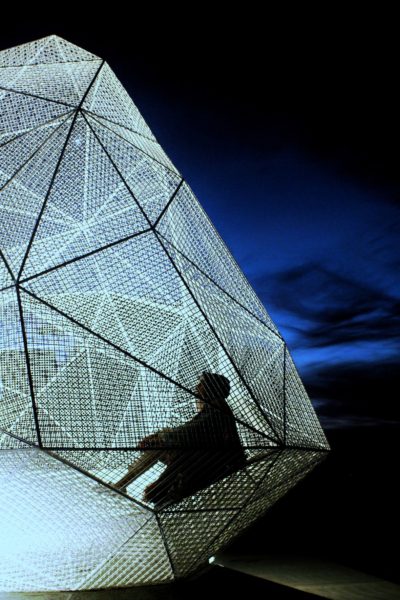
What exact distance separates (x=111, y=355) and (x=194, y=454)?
62.5 inches

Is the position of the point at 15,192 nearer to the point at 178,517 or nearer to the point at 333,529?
the point at 178,517

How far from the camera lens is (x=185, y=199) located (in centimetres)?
595

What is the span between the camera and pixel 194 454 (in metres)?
4.09

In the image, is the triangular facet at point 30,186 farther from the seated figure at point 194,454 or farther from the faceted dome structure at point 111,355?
the seated figure at point 194,454

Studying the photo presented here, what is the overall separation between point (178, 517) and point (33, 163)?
12.2 feet

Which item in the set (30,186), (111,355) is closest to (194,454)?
(111,355)

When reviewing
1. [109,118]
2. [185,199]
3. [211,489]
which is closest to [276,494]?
[211,489]

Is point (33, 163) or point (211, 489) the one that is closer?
point (211, 489)

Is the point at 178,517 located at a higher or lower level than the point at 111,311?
lower

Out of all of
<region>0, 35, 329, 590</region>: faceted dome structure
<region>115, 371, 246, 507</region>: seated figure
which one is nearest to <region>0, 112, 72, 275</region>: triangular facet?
<region>0, 35, 329, 590</region>: faceted dome structure

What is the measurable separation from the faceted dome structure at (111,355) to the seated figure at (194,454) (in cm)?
3

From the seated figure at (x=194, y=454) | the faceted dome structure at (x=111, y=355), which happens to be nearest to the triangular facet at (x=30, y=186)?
the faceted dome structure at (x=111, y=355)

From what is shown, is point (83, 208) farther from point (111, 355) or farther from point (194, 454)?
point (194, 454)

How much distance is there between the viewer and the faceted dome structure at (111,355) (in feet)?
13.1
